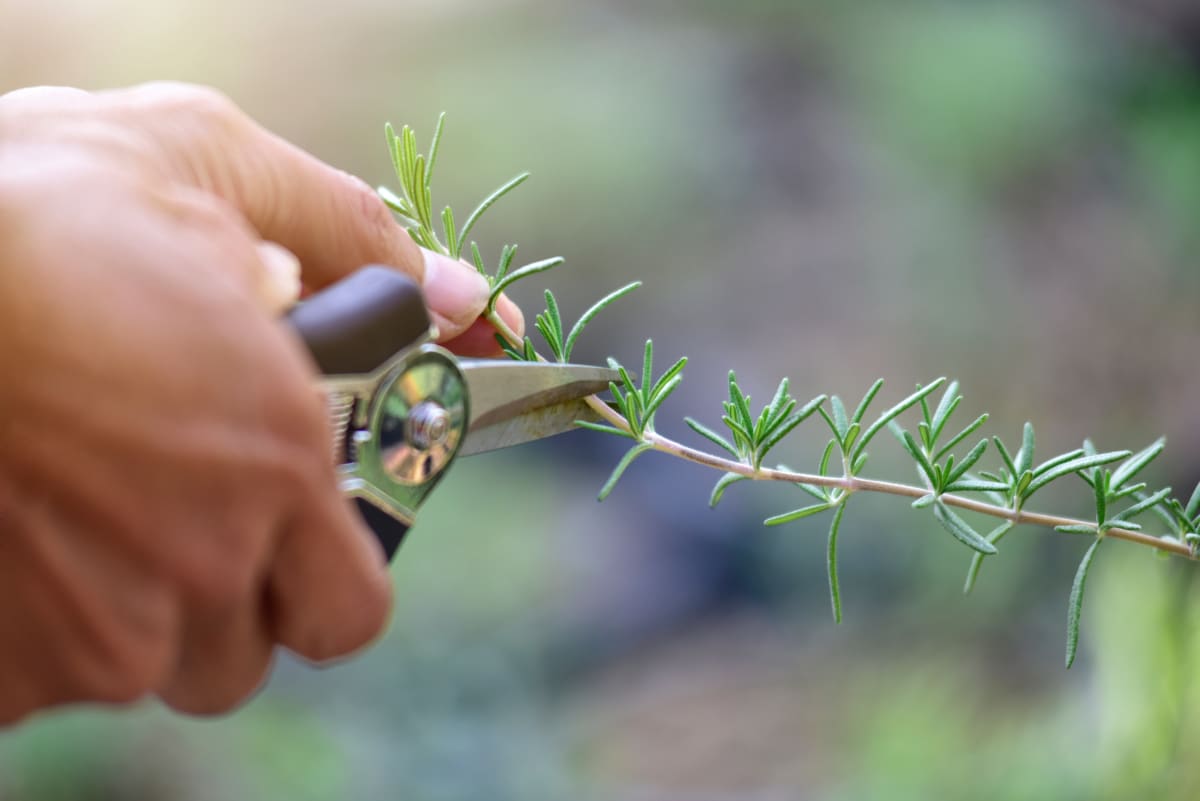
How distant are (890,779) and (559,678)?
72 cm

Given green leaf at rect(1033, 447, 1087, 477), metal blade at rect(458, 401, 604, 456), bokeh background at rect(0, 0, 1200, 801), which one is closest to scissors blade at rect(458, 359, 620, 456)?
metal blade at rect(458, 401, 604, 456)

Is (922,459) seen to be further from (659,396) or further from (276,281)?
(276,281)

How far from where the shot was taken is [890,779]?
6.15 ft

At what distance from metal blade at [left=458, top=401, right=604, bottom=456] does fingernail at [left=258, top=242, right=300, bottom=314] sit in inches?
4.9

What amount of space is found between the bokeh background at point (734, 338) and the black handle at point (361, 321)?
1351 mm

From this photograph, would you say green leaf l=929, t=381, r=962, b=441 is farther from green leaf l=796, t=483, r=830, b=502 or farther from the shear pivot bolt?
the shear pivot bolt

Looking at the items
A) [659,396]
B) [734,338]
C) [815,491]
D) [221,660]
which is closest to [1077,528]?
[815,491]

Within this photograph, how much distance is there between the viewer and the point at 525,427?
0.63m

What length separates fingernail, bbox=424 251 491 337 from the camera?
0.63 metres

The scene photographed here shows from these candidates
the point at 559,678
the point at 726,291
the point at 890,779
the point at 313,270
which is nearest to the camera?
the point at 313,270

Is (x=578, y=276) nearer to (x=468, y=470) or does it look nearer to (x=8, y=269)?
(x=468, y=470)

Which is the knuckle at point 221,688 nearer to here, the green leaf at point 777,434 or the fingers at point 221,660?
the fingers at point 221,660

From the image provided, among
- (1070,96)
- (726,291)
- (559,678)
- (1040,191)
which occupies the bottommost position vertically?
(559,678)

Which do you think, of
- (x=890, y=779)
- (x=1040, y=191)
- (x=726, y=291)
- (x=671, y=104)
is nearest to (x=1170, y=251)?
(x=1040, y=191)
